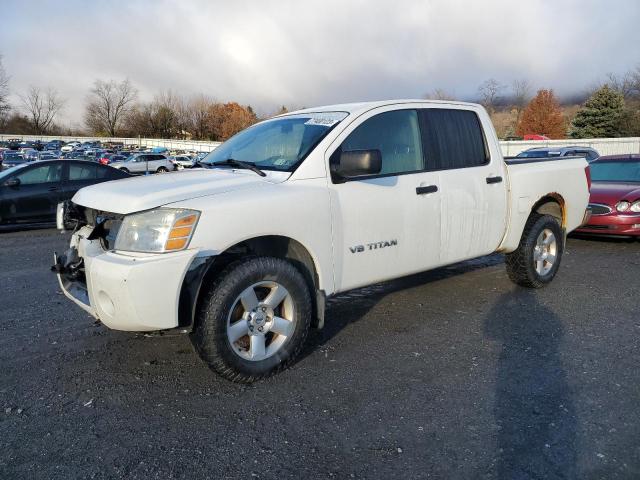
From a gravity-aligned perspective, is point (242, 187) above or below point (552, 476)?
above

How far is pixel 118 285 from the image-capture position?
120 inches

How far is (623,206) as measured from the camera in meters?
8.16

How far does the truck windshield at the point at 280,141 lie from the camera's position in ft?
12.8

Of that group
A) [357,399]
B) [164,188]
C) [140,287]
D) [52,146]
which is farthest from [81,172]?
[52,146]

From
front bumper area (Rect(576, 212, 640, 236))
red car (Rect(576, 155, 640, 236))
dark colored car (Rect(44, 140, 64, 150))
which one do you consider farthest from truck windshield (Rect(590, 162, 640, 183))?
dark colored car (Rect(44, 140, 64, 150))

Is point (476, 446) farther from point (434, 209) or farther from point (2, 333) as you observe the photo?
point (2, 333)

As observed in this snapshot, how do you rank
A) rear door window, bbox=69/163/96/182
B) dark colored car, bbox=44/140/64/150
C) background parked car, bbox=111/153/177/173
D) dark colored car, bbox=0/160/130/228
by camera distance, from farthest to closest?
dark colored car, bbox=44/140/64/150
background parked car, bbox=111/153/177/173
rear door window, bbox=69/163/96/182
dark colored car, bbox=0/160/130/228

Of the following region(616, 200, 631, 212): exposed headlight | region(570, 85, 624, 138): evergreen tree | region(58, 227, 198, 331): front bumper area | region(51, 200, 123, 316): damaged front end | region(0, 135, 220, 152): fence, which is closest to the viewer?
region(58, 227, 198, 331): front bumper area

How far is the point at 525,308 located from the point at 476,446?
Answer: 2.59 metres

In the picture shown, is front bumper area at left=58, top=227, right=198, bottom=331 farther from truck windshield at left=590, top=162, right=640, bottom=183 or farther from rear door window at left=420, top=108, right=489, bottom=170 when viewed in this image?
truck windshield at left=590, top=162, right=640, bottom=183

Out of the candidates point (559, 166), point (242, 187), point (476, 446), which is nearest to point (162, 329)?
point (242, 187)

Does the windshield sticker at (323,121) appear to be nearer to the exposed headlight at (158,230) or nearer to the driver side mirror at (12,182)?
the exposed headlight at (158,230)

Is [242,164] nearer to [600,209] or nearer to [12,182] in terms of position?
[600,209]

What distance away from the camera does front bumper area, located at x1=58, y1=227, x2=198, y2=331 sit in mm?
3018
